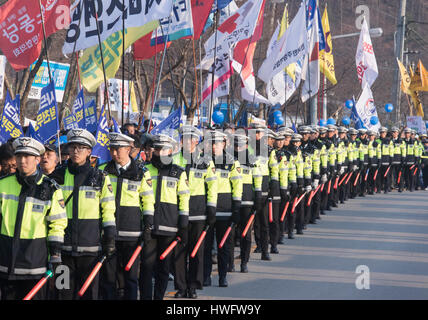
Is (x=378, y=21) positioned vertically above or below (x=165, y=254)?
above

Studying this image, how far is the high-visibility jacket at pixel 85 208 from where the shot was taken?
701 centimetres

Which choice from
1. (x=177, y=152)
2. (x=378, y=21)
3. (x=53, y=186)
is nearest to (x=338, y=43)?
(x=378, y=21)

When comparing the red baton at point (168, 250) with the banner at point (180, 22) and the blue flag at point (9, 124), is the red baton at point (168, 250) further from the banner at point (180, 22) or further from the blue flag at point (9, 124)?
the banner at point (180, 22)

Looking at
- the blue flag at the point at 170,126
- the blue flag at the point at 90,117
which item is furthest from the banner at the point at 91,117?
the blue flag at the point at 170,126

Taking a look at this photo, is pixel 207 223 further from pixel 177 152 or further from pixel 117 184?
pixel 117 184

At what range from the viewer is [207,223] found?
9211mm

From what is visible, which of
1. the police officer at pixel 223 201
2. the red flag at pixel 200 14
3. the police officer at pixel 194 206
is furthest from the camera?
the red flag at pixel 200 14

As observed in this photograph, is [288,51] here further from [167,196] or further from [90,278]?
[90,278]

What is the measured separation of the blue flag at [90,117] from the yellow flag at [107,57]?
0.49m

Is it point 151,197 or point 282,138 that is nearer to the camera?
point 151,197

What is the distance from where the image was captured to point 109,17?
11773 mm

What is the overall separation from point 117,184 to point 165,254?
1124 millimetres

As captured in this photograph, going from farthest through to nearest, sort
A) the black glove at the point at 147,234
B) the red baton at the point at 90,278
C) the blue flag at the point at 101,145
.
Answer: the blue flag at the point at 101,145
the black glove at the point at 147,234
the red baton at the point at 90,278

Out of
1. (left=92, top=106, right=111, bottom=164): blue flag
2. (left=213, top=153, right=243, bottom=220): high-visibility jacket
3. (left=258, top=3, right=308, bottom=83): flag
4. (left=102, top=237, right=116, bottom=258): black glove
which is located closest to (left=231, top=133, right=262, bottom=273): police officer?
(left=213, top=153, right=243, bottom=220): high-visibility jacket
